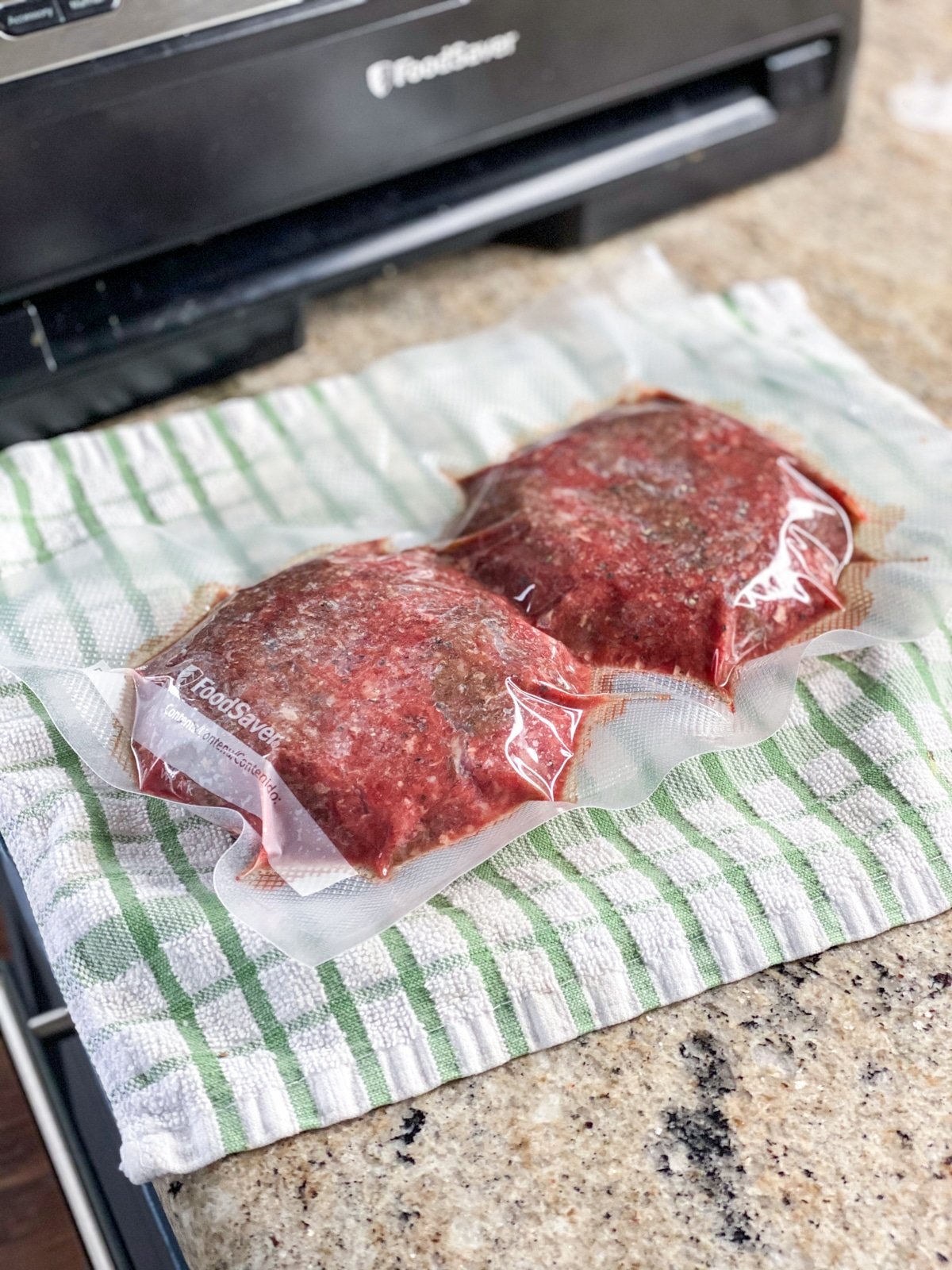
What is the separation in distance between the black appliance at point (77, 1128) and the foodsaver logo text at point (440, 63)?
55 cm

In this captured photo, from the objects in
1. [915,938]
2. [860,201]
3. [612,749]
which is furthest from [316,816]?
[860,201]

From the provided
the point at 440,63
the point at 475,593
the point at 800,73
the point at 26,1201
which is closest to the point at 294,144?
the point at 440,63

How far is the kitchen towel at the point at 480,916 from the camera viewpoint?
0.53 m

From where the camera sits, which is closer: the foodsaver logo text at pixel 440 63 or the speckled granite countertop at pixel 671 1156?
the speckled granite countertop at pixel 671 1156

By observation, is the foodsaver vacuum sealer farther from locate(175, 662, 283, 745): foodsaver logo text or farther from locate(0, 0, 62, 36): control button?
locate(175, 662, 283, 745): foodsaver logo text

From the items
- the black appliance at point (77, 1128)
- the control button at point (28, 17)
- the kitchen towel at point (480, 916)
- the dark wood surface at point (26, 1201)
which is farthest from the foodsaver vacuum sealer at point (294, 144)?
the dark wood surface at point (26, 1201)

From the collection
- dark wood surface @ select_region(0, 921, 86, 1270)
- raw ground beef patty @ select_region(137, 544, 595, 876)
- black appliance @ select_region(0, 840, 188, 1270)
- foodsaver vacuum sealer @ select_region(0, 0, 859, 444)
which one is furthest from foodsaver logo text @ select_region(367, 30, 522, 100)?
dark wood surface @ select_region(0, 921, 86, 1270)

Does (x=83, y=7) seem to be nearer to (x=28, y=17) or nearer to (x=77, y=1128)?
(x=28, y=17)

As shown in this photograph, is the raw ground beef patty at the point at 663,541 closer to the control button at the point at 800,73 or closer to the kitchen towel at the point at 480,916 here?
the kitchen towel at the point at 480,916

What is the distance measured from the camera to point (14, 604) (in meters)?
0.69

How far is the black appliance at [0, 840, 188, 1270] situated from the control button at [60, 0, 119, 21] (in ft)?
1.54

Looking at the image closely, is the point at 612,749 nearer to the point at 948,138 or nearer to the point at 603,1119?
the point at 603,1119

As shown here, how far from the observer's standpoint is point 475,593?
0.66m

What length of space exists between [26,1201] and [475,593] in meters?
0.56
